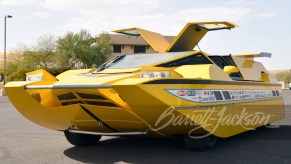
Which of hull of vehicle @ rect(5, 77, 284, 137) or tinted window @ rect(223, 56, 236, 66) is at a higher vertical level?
tinted window @ rect(223, 56, 236, 66)

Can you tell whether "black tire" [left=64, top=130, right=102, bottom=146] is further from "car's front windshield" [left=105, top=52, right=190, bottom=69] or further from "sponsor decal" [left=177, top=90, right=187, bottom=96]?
"sponsor decal" [left=177, top=90, right=187, bottom=96]

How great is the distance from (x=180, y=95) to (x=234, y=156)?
135cm

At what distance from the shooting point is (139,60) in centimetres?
616

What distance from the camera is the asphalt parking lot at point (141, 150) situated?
16.9ft

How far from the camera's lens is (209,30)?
7.59 meters

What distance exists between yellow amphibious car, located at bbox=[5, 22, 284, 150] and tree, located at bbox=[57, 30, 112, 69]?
43.5 metres

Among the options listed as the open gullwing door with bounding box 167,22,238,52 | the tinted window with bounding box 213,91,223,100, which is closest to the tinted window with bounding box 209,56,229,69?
the open gullwing door with bounding box 167,22,238,52

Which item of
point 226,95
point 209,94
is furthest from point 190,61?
point 209,94

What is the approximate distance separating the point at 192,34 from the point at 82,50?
4308cm

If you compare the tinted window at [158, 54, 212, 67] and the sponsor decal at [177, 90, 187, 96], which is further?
the tinted window at [158, 54, 212, 67]

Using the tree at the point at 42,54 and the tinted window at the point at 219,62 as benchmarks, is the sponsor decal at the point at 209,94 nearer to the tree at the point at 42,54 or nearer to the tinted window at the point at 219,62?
the tinted window at the point at 219,62

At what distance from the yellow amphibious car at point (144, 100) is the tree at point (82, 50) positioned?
143 ft

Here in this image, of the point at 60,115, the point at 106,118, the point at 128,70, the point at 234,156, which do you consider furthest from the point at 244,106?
the point at 60,115

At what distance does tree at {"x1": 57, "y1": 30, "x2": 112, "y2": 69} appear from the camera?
49.1 m
